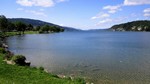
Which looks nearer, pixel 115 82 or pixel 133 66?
pixel 115 82

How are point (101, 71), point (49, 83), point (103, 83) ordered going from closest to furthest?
point (49, 83), point (103, 83), point (101, 71)

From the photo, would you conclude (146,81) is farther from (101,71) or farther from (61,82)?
(61,82)

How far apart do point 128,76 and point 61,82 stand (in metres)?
14.3

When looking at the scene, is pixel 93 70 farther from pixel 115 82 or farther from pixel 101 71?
pixel 115 82

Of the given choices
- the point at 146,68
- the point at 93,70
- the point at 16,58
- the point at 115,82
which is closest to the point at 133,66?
the point at 146,68

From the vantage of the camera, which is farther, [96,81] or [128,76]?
[128,76]

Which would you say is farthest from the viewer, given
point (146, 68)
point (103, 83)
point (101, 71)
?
point (146, 68)

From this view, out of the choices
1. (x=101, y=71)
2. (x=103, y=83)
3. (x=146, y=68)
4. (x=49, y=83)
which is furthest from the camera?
(x=146, y=68)

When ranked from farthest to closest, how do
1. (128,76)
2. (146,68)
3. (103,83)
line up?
(146,68), (128,76), (103,83)

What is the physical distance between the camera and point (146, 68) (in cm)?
4003

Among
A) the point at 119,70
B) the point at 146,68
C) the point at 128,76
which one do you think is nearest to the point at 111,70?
the point at 119,70

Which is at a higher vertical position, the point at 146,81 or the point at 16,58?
the point at 16,58

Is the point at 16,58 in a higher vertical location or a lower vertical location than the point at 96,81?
higher

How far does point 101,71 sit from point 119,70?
3545mm
